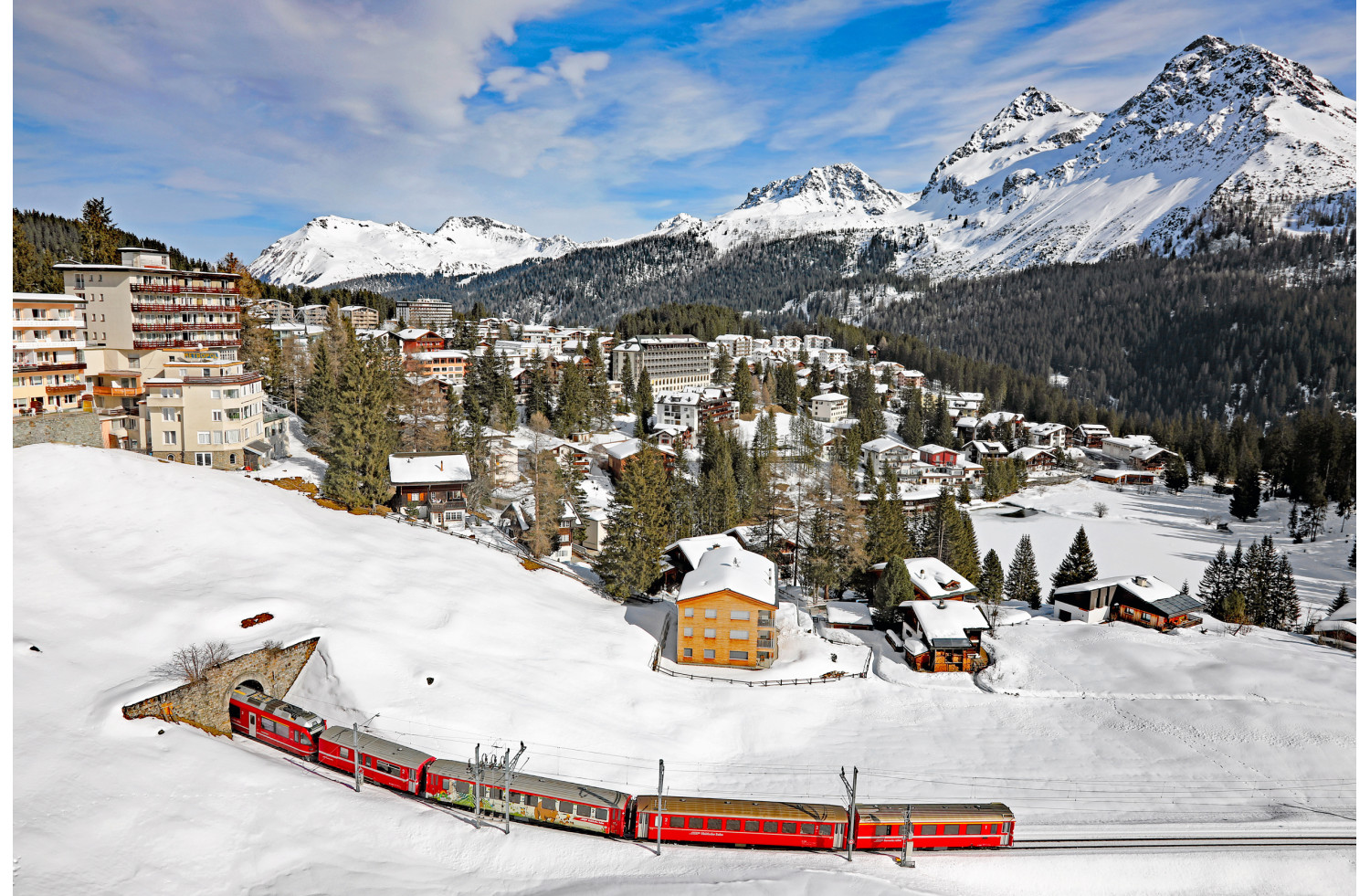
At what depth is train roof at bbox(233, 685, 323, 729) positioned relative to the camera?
24.2 m

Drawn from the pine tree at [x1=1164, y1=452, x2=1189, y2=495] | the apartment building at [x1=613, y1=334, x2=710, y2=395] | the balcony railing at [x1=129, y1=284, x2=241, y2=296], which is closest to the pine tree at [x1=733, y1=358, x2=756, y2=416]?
the apartment building at [x1=613, y1=334, x2=710, y2=395]

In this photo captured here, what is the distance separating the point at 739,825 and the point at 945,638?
2178 centimetres

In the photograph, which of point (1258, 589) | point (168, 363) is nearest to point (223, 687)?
point (168, 363)

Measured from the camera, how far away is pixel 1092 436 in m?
129

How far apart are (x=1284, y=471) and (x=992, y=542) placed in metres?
59.8

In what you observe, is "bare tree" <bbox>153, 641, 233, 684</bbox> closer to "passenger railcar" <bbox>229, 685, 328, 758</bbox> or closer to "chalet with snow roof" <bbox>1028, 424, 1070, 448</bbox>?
"passenger railcar" <bbox>229, 685, 328, 758</bbox>

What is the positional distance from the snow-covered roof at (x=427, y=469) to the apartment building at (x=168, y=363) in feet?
34.5

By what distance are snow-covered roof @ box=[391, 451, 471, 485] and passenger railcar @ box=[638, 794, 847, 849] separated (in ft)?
114

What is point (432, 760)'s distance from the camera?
23.0 m

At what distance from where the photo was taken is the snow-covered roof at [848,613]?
47781 mm

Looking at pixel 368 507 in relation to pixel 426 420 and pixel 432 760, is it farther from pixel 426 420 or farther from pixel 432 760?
pixel 432 760

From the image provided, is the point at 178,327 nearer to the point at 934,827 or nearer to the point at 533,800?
the point at 533,800

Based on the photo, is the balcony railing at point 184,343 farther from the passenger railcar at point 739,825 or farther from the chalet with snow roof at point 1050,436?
the chalet with snow roof at point 1050,436

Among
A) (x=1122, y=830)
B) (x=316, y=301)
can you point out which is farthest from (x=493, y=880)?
(x=316, y=301)
